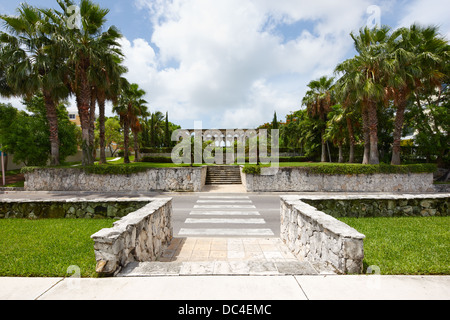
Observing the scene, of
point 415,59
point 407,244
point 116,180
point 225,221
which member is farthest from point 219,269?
point 415,59

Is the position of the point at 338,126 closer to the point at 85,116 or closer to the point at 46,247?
the point at 85,116

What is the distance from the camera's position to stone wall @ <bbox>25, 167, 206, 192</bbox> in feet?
50.7

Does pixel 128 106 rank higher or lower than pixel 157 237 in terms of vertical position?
higher

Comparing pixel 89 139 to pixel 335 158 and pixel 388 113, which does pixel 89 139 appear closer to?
pixel 388 113

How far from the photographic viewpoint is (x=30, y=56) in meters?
15.8

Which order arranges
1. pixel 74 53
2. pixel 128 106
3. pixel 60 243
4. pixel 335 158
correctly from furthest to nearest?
pixel 335 158
pixel 128 106
pixel 74 53
pixel 60 243

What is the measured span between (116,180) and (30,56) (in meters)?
10.0

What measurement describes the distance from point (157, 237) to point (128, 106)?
25596 mm

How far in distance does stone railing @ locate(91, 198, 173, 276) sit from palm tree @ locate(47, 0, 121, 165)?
1395cm

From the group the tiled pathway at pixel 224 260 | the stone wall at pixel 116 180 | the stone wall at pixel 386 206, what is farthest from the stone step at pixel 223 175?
the tiled pathway at pixel 224 260

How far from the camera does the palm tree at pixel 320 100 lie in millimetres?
27547
